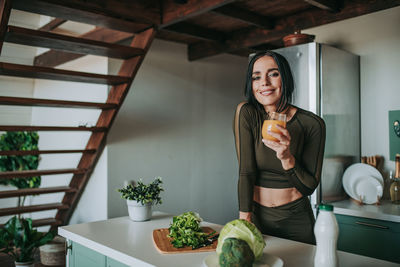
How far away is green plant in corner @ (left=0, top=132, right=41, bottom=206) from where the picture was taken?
183 inches

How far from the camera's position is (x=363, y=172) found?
3.12m

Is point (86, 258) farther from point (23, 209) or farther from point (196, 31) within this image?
point (196, 31)

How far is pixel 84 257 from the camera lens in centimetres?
196

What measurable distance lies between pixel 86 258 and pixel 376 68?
2.87 m

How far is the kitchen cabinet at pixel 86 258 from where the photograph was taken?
1.75m

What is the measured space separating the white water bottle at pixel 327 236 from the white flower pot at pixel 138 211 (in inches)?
48.1

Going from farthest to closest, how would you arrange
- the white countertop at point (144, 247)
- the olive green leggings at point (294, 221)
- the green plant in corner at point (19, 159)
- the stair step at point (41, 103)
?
the green plant in corner at point (19, 159)
the stair step at point (41, 103)
the olive green leggings at point (294, 221)
the white countertop at point (144, 247)

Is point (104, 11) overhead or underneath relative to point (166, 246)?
overhead

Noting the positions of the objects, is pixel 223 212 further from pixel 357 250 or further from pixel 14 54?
pixel 14 54

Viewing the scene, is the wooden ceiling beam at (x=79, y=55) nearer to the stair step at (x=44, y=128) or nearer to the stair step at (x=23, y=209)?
the stair step at (x=44, y=128)

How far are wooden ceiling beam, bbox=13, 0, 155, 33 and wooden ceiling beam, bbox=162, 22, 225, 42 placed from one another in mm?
560

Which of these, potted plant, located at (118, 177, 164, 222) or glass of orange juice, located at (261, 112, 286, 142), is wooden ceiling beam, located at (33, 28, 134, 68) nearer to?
potted plant, located at (118, 177, 164, 222)

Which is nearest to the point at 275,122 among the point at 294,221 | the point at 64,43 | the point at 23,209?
the point at 294,221

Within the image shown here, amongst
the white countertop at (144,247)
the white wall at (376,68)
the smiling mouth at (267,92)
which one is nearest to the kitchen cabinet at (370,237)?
the white wall at (376,68)
